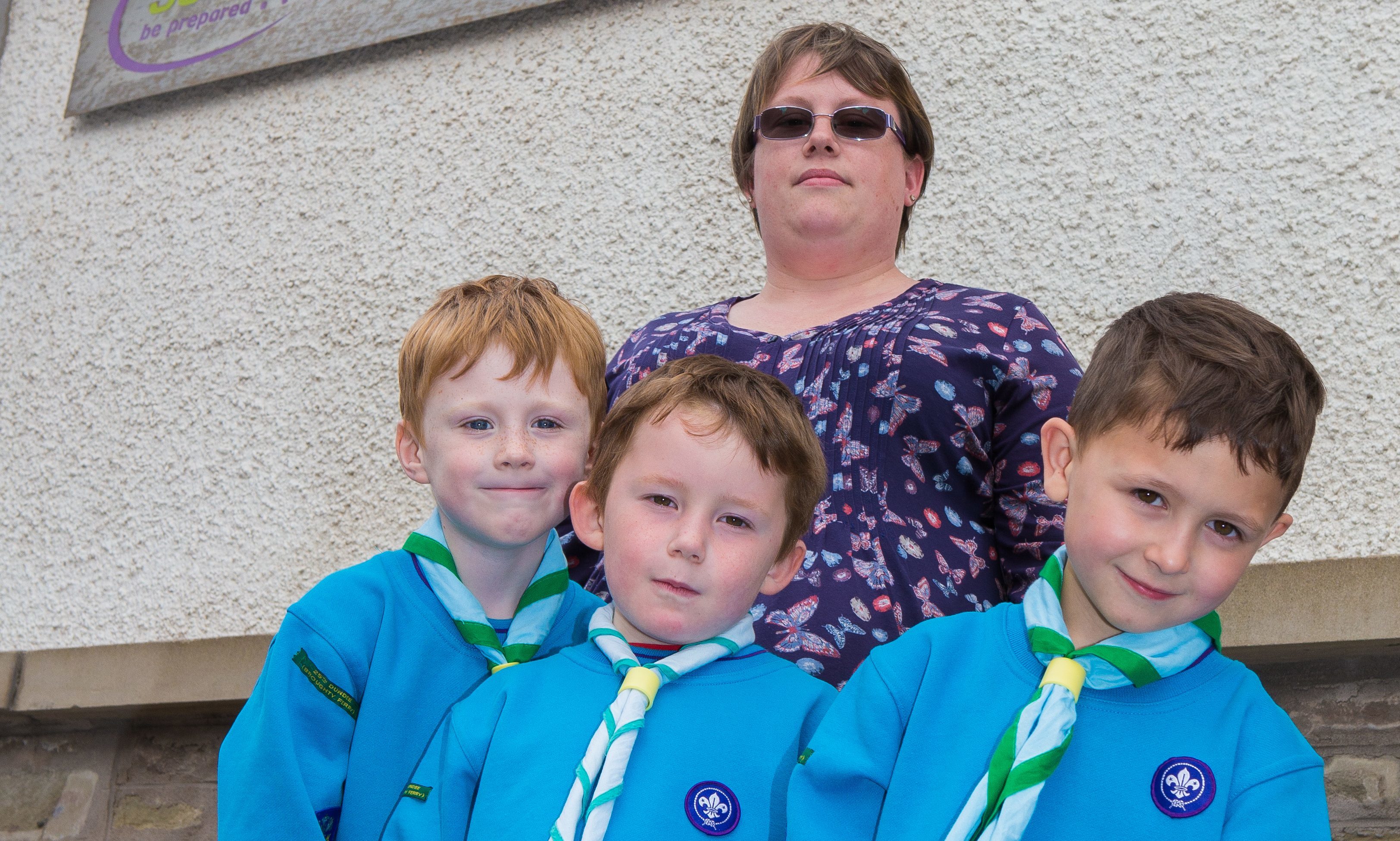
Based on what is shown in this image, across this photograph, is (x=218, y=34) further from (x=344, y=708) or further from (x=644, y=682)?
(x=644, y=682)

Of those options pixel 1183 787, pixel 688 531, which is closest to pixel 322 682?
pixel 688 531

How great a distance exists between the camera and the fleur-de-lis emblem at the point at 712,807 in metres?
1.12

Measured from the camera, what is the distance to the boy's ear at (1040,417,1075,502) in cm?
116

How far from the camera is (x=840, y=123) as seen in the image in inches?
70.9

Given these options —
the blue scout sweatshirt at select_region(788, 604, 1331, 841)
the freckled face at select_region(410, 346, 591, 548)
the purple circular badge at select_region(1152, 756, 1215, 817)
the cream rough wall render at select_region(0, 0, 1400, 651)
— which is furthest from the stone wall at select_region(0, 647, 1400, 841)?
the purple circular badge at select_region(1152, 756, 1215, 817)

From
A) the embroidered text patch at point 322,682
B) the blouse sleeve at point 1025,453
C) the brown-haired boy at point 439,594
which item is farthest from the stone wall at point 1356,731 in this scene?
the embroidered text patch at point 322,682

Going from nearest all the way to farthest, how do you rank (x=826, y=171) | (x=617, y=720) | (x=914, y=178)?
(x=617, y=720)
(x=826, y=171)
(x=914, y=178)

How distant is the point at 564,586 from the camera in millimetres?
1413

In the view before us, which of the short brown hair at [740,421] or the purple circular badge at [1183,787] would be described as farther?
the short brown hair at [740,421]

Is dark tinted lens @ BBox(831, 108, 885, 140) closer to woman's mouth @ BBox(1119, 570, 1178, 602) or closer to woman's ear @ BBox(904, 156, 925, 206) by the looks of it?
woman's ear @ BBox(904, 156, 925, 206)

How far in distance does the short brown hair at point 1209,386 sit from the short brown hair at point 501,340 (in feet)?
2.00

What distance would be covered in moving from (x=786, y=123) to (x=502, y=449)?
2.69 ft

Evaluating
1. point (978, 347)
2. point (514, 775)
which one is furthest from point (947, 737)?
point (978, 347)

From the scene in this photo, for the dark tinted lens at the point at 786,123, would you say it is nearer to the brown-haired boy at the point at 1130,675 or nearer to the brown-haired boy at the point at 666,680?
the brown-haired boy at the point at 666,680
